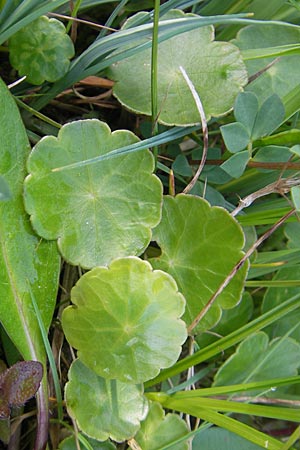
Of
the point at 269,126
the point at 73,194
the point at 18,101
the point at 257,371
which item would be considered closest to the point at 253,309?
the point at 257,371

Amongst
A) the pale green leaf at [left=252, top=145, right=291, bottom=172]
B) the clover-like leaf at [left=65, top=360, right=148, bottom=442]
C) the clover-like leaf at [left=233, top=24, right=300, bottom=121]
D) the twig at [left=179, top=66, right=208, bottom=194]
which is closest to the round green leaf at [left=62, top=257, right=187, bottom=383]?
the clover-like leaf at [left=65, top=360, right=148, bottom=442]

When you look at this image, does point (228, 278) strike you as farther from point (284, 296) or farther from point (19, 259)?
point (19, 259)

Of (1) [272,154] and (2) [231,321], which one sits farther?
(2) [231,321]

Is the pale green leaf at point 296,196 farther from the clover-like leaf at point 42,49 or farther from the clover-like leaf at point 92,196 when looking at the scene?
the clover-like leaf at point 42,49

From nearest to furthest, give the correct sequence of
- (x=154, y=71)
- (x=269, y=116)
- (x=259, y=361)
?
(x=154, y=71) → (x=269, y=116) → (x=259, y=361)

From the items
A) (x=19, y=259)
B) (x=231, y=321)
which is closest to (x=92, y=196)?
(x=19, y=259)

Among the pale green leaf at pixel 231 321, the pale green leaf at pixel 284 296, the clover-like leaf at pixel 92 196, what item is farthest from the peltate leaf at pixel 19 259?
the pale green leaf at pixel 284 296
